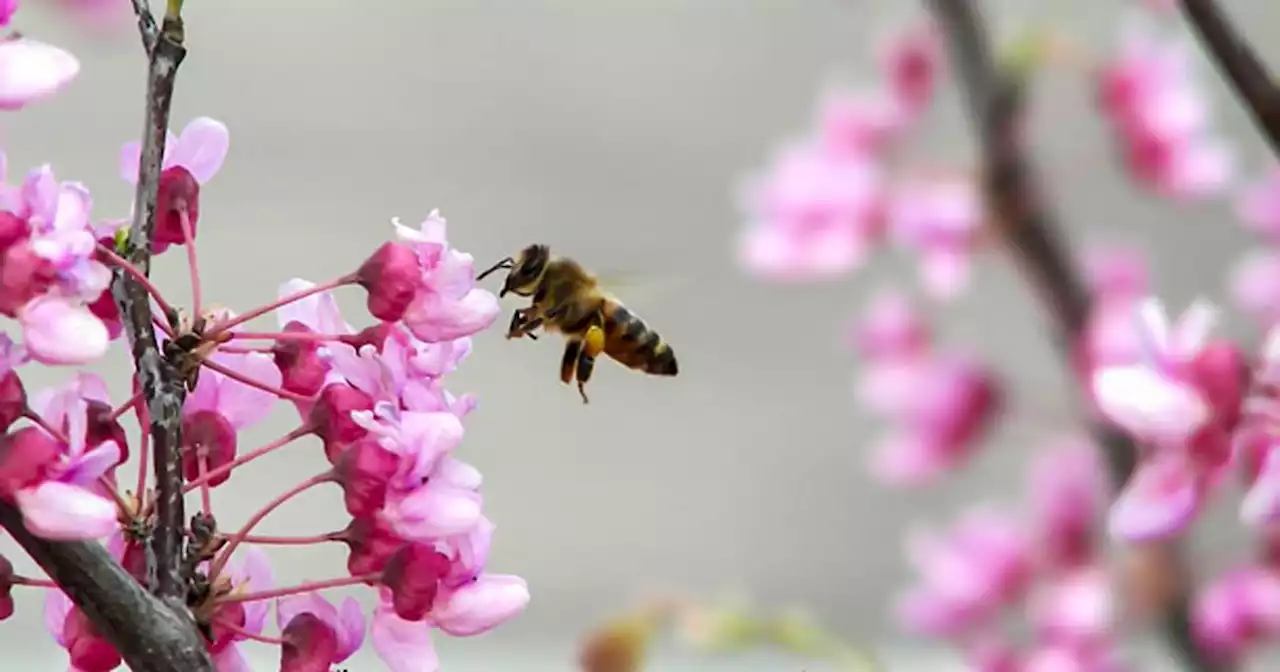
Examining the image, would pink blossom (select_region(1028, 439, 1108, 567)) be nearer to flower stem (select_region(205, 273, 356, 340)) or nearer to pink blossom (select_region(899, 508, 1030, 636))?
pink blossom (select_region(899, 508, 1030, 636))

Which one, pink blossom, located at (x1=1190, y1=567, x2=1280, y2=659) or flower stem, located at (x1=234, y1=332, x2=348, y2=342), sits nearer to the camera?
flower stem, located at (x1=234, y1=332, x2=348, y2=342)

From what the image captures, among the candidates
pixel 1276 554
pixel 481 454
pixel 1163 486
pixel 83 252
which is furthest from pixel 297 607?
pixel 481 454

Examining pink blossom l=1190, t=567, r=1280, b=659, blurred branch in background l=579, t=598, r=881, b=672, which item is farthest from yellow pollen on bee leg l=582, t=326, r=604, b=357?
pink blossom l=1190, t=567, r=1280, b=659

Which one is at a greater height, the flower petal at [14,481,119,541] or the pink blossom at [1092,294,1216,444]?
the pink blossom at [1092,294,1216,444]

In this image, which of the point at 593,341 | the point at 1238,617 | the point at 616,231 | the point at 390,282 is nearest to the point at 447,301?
the point at 390,282

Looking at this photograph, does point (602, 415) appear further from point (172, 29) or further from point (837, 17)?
point (172, 29)

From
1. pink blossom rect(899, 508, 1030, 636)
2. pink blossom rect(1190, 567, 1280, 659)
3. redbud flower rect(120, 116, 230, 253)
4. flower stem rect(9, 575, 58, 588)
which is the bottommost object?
flower stem rect(9, 575, 58, 588)
